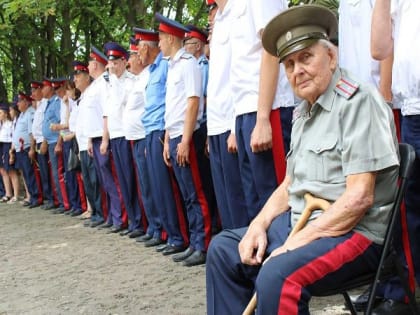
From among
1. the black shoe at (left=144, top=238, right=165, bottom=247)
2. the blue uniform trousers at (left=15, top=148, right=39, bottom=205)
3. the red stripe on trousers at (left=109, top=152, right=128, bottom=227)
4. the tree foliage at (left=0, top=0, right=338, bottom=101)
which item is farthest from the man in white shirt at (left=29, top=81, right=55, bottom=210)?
the black shoe at (left=144, top=238, right=165, bottom=247)

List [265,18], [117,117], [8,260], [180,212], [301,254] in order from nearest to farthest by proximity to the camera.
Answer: [301,254], [265,18], [180,212], [8,260], [117,117]

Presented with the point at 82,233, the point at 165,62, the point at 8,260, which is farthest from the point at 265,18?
the point at 82,233

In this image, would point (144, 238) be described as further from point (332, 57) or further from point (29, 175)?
point (29, 175)

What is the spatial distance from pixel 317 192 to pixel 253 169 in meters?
1.09

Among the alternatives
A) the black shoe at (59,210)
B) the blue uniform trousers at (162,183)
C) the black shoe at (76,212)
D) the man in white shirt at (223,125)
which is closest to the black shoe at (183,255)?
the blue uniform trousers at (162,183)

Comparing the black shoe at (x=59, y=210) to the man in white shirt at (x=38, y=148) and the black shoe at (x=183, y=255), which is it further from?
the black shoe at (x=183, y=255)

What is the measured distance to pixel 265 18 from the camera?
3.60 m

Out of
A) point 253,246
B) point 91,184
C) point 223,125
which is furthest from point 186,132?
point 91,184

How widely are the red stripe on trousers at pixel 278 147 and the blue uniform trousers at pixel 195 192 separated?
171cm

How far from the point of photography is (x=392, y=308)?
315cm

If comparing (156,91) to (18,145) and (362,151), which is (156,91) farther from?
(18,145)

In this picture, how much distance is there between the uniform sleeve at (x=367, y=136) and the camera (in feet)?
7.88

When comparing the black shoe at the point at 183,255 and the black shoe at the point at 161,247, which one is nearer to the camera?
the black shoe at the point at 183,255

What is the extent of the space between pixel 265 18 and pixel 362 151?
1.49 metres
